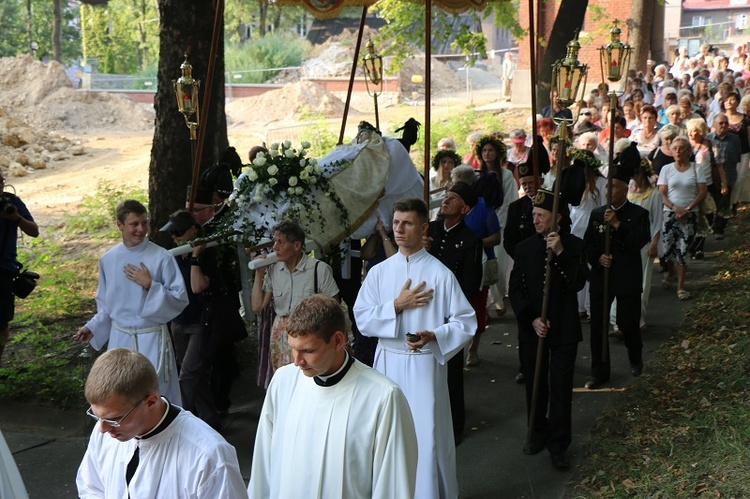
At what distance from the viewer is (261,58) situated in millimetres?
46688

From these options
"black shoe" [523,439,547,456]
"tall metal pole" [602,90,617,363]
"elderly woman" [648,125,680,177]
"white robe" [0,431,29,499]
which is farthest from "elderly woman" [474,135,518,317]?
"white robe" [0,431,29,499]

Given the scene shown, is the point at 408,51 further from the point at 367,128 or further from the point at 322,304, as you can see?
the point at 322,304

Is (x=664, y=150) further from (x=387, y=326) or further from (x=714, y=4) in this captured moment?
(x=714, y=4)

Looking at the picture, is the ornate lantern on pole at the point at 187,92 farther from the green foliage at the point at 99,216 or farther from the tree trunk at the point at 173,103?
the green foliage at the point at 99,216

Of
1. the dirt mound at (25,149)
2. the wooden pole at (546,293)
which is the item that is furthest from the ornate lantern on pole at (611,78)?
the dirt mound at (25,149)

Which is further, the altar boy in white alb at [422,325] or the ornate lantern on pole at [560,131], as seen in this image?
the ornate lantern on pole at [560,131]

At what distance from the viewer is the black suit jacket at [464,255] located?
7.37 metres

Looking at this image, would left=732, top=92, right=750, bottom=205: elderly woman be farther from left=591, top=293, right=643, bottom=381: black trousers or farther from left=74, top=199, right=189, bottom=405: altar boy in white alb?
left=74, top=199, right=189, bottom=405: altar boy in white alb

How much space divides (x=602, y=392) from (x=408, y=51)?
13.7 metres

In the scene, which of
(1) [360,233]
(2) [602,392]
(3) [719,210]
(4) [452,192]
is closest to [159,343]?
(1) [360,233]

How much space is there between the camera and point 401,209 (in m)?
5.95

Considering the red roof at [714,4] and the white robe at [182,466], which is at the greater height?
the red roof at [714,4]

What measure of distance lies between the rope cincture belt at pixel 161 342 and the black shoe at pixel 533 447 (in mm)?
2825

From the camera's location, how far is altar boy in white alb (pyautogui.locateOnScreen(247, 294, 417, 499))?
396 cm
